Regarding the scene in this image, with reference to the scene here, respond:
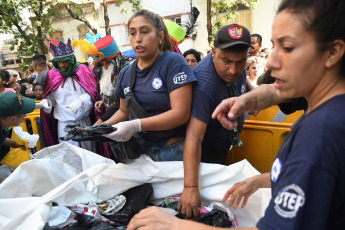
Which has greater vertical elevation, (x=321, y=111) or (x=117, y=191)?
(x=321, y=111)

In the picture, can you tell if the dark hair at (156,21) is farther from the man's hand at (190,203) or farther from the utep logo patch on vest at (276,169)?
the utep logo patch on vest at (276,169)

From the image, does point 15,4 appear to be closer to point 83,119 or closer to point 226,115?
point 83,119

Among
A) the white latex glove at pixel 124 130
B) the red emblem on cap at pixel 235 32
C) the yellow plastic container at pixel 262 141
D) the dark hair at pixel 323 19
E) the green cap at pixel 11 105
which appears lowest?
the yellow plastic container at pixel 262 141

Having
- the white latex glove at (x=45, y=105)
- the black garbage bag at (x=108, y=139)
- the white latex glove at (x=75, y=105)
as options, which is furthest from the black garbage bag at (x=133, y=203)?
the white latex glove at (x=45, y=105)

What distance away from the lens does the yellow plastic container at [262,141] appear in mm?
2309

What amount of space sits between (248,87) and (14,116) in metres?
2.12

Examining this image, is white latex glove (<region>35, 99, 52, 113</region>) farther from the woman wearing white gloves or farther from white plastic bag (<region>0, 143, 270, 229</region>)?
the woman wearing white gloves

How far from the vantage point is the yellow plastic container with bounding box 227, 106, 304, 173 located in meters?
2.31

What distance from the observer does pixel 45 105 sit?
10.2 feet

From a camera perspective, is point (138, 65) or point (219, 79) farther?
point (138, 65)

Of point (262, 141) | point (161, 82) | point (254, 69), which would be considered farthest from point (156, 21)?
point (254, 69)

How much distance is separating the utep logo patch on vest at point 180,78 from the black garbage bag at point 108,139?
1.55 ft

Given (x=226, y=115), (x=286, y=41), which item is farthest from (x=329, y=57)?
(x=226, y=115)

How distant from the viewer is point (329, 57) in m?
0.64
